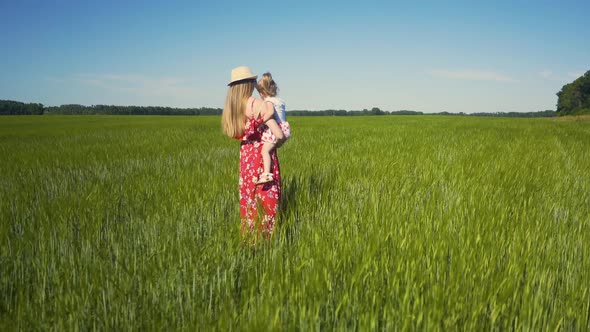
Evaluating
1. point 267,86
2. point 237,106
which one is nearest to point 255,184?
point 237,106

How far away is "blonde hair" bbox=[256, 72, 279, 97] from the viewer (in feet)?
10.5

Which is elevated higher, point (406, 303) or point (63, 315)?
point (406, 303)

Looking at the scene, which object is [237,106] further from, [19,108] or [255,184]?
[19,108]

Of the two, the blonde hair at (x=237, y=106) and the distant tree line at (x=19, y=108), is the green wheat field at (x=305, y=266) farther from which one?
the distant tree line at (x=19, y=108)

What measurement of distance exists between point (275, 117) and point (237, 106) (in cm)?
34

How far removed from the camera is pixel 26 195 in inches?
176

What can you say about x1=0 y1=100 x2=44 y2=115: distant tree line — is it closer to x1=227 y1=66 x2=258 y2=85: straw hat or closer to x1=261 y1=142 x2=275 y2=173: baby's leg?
x1=227 y1=66 x2=258 y2=85: straw hat

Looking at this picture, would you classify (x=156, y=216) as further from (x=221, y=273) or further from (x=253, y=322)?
(x=253, y=322)

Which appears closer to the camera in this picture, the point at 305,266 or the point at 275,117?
the point at 305,266

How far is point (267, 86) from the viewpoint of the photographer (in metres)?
3.21

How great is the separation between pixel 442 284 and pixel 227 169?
475 centimetres

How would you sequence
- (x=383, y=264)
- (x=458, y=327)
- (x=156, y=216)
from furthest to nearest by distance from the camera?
1. (x=156, y=216)
2. (x=383, y=264)
3. (x=458, y=327)

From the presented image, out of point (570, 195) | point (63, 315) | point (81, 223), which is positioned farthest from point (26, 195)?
point (570, 195)

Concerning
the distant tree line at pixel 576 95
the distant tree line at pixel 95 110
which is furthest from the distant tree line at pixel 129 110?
the distant tree line at pixel 576 95
